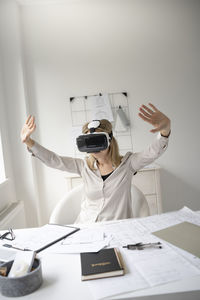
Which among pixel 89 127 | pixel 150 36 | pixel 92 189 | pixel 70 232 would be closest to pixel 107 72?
pixel 150 36

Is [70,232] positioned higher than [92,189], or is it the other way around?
[92,189]

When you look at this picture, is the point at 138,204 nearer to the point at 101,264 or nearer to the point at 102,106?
the point at 101,264

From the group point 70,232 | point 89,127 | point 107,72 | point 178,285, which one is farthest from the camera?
point 107,72

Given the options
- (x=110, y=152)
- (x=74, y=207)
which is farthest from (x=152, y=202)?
(x=110, y=152)

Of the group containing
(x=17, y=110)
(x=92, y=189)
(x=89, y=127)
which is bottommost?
(x=92, y=189)

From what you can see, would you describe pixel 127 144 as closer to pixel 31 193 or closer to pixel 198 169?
pixel 198 169

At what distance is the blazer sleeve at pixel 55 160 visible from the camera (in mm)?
1680

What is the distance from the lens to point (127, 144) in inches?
124

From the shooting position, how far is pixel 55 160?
1.76 m

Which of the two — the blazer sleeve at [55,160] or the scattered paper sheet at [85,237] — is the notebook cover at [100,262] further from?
the blazer sleeve at [55,160]

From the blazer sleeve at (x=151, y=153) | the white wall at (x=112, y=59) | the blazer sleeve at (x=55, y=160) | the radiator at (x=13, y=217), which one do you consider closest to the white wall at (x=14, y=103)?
the white wall at (x=112, y=59)

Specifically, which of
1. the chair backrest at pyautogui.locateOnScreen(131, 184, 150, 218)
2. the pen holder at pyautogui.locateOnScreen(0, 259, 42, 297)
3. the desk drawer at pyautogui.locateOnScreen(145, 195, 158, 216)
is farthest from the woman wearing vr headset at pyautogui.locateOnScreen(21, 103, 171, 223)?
the desk drawer at pyautogui.locateOnScreen(145, 195, 158, 216)

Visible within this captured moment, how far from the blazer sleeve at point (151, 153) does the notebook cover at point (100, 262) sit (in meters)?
0.73

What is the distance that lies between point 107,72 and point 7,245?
7.83 feet
